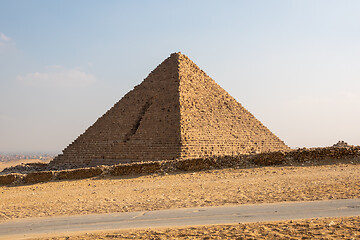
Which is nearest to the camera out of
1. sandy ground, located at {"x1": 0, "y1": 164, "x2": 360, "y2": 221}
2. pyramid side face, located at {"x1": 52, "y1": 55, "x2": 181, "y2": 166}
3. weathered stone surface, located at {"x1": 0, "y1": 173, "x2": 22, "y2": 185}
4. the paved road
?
the paved road

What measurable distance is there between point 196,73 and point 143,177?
1844 centimetres

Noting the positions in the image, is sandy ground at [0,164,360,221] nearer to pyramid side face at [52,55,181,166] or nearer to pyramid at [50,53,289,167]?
pyramid side face at [52,55,181,166]

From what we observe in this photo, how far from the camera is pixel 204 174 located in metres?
17.7

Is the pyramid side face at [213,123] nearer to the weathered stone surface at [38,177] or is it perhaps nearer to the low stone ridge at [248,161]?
the low stone ridge at [248,161]

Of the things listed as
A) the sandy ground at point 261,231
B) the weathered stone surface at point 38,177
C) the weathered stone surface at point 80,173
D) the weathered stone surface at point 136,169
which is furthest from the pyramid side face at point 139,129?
the sandy ground at point 261,231

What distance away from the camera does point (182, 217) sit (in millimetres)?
8508

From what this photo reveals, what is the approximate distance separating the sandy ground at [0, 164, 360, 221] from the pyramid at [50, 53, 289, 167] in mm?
7753

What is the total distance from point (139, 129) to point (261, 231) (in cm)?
2202

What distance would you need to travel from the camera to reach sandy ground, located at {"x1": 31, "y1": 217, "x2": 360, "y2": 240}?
252 inches

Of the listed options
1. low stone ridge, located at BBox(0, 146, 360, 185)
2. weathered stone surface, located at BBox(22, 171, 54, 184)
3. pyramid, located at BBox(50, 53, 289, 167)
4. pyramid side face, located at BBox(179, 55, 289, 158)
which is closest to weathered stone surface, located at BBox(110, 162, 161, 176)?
low stone ridge, located at BBox(0, 146, 360, 185)

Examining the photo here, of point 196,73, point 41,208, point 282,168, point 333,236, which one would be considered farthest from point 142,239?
point 196,73

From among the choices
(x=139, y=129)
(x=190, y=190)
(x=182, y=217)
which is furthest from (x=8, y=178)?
(x=182, y=217)

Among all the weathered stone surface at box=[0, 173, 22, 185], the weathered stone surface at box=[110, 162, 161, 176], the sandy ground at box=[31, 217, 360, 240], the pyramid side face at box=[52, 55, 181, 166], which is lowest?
the sandy ground at box=[31, 217, 360, 240]

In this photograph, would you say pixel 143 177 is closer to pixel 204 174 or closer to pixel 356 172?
pixel 204 174
